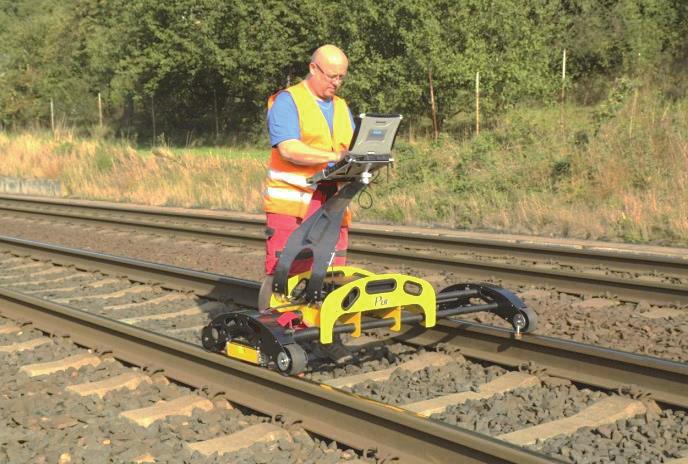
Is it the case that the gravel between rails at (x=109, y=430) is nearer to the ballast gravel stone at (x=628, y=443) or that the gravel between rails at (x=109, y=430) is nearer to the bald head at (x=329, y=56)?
the ballast gravel stone at (x=628, y=443)

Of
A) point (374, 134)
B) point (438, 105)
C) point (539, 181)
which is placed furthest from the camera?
point (438, 105)

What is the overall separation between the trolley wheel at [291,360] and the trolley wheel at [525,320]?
1755mm

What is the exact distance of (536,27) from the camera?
26172 millimetres

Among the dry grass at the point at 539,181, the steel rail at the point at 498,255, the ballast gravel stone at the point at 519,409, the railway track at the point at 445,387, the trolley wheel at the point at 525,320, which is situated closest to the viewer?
the railway track at the point at 445,387

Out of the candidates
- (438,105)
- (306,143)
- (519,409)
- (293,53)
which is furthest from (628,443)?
(293,53)

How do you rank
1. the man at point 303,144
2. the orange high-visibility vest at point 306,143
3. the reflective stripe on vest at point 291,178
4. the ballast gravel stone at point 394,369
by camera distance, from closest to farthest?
the man at point 303,144
the orange high-visibility vest at point 306,143
the reflective stripe on vest at point 291,178
the ballast gravel stone at point 394,369

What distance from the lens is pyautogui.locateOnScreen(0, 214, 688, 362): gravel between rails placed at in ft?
22.1

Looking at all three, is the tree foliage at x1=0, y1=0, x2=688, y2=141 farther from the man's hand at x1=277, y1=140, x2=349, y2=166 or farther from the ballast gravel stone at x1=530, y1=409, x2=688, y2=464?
the ballast gravel stone at x1=530, y1=409, x2=688, y2=464

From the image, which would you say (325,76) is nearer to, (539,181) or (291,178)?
(291,178)

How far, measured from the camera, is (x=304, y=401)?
5.02m

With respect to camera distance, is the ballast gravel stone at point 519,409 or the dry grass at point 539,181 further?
the dry grass at point 539,181

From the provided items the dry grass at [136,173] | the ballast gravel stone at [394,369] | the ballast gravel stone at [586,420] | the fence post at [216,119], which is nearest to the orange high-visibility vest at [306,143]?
the ballast gravel stone at [394,369]

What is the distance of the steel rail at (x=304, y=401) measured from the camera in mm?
4199

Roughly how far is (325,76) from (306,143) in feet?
1.43
